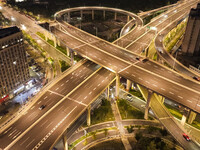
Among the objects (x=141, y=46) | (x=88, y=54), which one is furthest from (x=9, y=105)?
(x=141, y=46)

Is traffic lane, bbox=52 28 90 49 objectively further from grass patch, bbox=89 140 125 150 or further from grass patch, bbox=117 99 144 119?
grass patch, bbox=89 140 125 150

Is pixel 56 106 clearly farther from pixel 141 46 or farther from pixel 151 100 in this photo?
pixel 141 46

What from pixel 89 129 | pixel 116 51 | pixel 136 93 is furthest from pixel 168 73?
pixel 89 129

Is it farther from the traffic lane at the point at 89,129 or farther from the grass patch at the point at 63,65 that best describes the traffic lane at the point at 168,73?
the grass patch at the point at 63,65

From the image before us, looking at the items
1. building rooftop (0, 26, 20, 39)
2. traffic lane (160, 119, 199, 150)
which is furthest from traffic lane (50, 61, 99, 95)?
traffic lane (160, 119, 199, 150)

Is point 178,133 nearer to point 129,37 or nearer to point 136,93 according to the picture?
point 136,93

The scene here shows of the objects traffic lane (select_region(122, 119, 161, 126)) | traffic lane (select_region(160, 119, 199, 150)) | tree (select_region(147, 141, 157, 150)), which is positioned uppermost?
traffic lane (select_region(160, 119, 199, 150))

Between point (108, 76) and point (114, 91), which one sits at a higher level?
point (108, 76)
